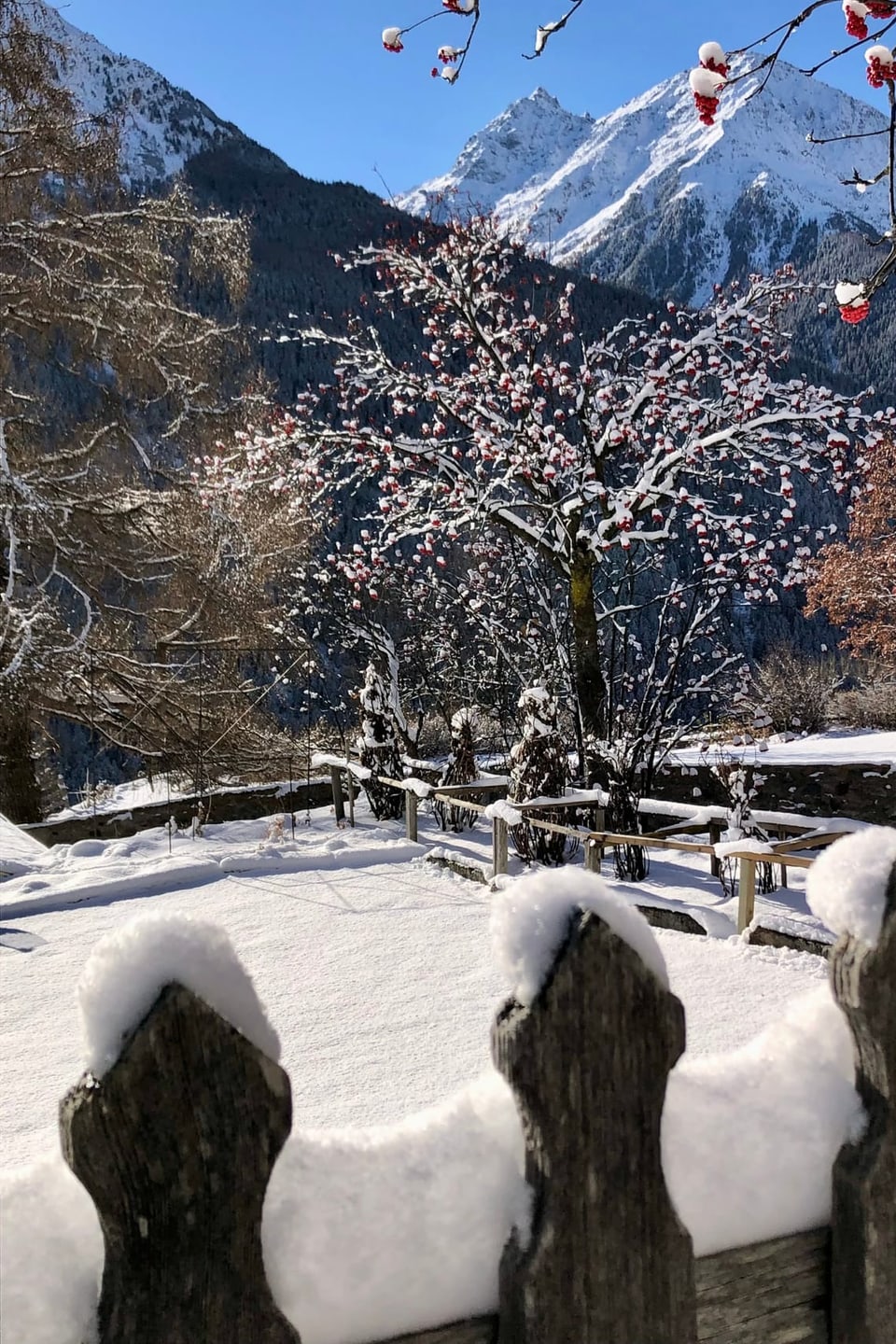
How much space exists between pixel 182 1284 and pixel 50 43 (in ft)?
37.0

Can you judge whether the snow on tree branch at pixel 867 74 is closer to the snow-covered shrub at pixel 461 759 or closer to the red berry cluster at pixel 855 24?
the red berry cluster at pixel 855 24

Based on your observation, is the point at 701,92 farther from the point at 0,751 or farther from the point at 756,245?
the point at 756,245

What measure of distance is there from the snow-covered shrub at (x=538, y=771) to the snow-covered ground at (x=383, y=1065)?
51 cm

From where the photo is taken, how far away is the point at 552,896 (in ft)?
2.63

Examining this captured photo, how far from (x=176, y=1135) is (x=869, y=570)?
783 inches

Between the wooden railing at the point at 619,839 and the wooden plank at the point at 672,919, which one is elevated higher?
the wooden railing at the point at 619,839

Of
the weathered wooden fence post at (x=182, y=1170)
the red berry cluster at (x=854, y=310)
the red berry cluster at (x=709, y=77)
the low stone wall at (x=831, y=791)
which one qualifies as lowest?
the low stone wall at (x=831, y=791)

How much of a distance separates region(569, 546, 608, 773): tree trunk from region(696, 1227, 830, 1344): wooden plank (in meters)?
8.10

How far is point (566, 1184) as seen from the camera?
80 cm

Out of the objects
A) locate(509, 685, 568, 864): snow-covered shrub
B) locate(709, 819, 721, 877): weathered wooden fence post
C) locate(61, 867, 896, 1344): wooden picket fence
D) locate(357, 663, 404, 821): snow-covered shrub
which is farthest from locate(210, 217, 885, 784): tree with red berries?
locate(61, 867, 896, 1344): wooden picket fence

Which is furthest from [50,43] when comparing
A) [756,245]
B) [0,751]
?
[756,245]

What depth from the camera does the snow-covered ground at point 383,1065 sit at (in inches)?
28.8

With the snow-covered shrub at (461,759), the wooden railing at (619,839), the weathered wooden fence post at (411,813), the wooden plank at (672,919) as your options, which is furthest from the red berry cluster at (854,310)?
A: the snow-covered shrub at (461,759)

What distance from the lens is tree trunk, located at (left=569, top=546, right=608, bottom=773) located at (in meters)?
9.12
